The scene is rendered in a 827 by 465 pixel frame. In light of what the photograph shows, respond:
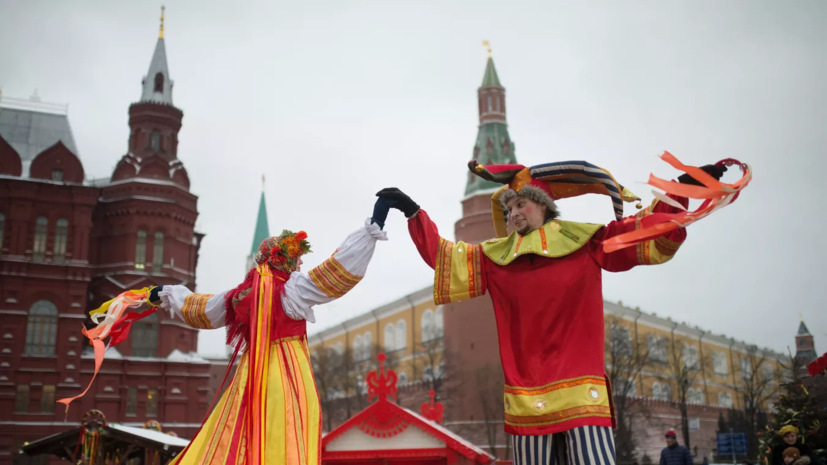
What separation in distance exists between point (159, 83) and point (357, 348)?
30.5 meters

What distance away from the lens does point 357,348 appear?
6234 centimetres

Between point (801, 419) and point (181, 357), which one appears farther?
point (181, 357)

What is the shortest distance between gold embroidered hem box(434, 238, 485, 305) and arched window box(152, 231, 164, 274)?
33841 mm

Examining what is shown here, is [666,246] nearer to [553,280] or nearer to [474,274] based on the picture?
[553,280]

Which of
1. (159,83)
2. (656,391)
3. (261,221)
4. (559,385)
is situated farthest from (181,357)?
(261,221)

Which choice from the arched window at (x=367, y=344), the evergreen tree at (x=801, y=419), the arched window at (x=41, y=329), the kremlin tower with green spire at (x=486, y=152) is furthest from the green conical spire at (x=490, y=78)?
the evergreen tree at (x=801, y=419)

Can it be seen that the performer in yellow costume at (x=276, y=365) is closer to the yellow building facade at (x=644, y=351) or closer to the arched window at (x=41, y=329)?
the arched window at (x=41, y=329)

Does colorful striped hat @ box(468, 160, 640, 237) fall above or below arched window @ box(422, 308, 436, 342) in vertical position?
below

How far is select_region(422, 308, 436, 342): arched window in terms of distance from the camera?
5166 centimetres

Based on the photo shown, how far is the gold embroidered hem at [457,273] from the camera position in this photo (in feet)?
15.4

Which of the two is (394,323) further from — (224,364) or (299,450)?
(299,450)

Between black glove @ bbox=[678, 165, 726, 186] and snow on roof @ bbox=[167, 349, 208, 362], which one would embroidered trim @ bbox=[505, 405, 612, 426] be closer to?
black glove @ bbox=[678, 165, 726, 186]

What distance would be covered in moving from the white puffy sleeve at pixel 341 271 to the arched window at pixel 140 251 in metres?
33.2

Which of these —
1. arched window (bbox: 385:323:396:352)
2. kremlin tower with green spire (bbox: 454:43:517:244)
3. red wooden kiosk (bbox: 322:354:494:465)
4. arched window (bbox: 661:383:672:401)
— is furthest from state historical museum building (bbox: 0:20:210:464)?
arched window (bbox: 661:383:672:401)
